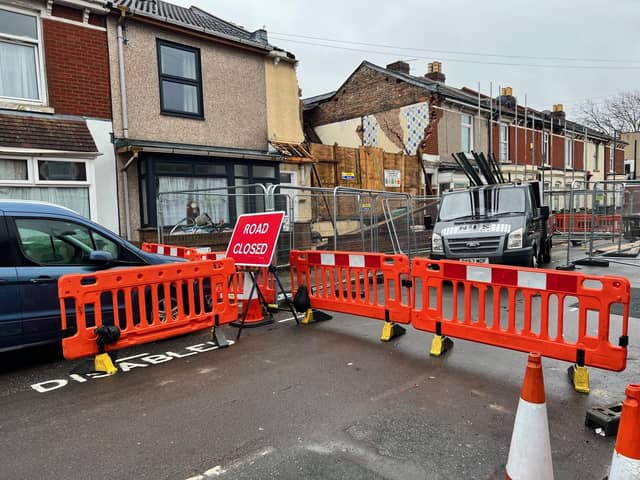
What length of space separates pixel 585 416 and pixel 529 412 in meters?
1.55

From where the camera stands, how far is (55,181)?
33.4 feet

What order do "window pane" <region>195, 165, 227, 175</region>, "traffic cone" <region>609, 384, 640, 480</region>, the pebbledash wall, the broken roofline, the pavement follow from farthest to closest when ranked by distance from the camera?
the broken roofline, "window pane" <region>195, 165, 227, 175</region>, the pebbledash wall, the pavement, "traffic cone" <region>609, 384, 640, 480</region>

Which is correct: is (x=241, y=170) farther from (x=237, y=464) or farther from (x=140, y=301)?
(x=237, y=464)

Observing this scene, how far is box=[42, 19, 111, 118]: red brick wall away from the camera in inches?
414

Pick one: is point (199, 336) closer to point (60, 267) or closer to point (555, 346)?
point (60, 267)

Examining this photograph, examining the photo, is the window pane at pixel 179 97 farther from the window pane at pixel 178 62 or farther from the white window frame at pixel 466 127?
the white window frame at pixel 466 127

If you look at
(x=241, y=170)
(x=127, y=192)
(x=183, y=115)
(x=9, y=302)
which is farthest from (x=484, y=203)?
(x=9, y=302)

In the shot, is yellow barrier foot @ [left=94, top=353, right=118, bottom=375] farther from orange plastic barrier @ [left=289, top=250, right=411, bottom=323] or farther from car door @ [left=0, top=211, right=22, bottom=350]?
orange plastic barrier @ [left=289, top=250, right=411, bottom=323]

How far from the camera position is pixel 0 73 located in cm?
1002

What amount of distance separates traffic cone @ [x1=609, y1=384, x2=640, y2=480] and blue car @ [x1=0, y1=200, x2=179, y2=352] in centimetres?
516

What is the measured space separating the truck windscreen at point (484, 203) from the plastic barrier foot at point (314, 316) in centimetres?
476

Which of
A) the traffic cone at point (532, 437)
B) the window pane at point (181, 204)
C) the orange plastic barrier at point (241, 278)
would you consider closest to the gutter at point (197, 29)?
the window pane at point (181, 204)

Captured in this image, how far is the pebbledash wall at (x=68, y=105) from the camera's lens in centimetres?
991

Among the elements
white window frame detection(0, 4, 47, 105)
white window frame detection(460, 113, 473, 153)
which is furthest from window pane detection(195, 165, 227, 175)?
white window frame detection(460, 113, 473, 153)
